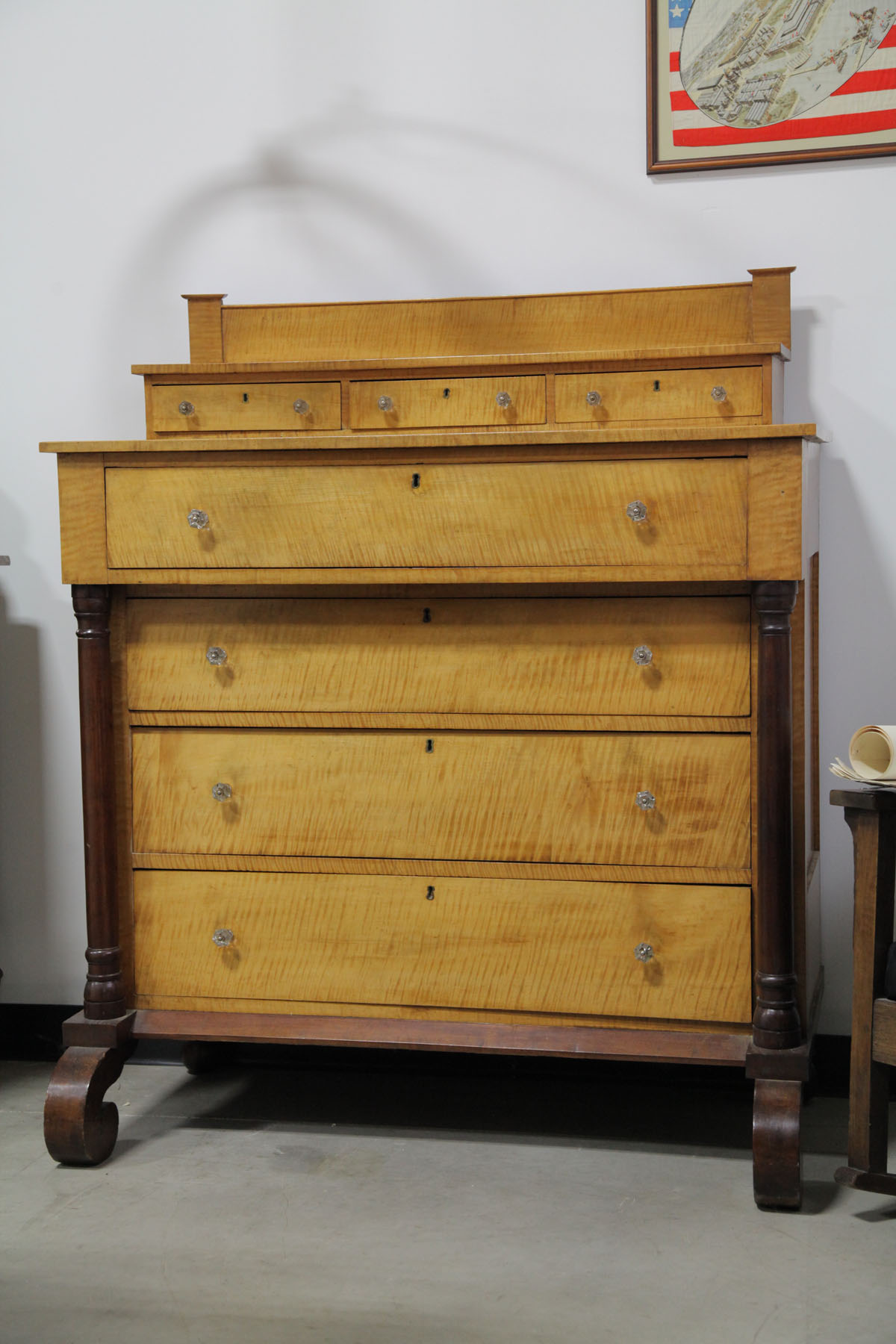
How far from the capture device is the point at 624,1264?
1.85 metres

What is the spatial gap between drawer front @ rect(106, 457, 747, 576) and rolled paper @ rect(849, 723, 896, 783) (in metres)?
0.34

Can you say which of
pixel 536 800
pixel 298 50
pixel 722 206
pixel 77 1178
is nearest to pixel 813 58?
pixel 722 206

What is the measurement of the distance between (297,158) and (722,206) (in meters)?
0.88

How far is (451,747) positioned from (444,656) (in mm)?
148

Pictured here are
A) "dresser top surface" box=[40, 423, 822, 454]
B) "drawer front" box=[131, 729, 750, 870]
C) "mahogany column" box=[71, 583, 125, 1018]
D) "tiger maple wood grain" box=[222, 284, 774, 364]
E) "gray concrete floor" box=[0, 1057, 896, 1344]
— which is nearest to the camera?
"gray concrete floor" box=[0, 1057, 896, 1344]

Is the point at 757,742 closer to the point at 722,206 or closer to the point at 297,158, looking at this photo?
the point at 722,206

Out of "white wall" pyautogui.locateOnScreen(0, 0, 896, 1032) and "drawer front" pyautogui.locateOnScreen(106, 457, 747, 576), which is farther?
"white wall" pyautogui.locateOnScreen(0, 0, 896, 1032)

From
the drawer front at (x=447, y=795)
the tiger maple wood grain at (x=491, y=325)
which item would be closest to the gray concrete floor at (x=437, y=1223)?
the drawer front at (x=447, y=795)

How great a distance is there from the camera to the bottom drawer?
2.06 m

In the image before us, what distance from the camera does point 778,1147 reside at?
198cm

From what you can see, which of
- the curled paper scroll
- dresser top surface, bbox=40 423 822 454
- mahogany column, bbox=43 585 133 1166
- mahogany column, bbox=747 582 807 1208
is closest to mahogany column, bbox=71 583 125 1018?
mahogany column, bbox=43 585 133 1166

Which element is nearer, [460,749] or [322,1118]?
[460,749]

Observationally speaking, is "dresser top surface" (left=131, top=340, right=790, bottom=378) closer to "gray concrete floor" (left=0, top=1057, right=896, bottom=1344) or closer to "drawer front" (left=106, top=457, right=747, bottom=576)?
"drawer front" (left=106, top=457, right=747, bottom=576)

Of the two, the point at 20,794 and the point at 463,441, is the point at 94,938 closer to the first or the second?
the point at 20,794
